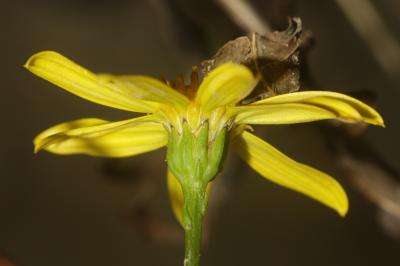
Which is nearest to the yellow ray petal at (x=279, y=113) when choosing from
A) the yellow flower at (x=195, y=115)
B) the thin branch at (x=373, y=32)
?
the yellow flower at (x=195, y=115)

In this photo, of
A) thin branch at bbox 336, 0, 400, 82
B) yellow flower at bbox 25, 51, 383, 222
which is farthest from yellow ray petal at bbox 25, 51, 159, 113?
thin branch at bbox 336, 0, 400, 82

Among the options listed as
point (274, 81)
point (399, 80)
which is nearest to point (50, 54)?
point (274, 81)

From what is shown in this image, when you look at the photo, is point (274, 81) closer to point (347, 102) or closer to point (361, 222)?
point (347, 102)

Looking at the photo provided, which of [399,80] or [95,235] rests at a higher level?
[399,80]

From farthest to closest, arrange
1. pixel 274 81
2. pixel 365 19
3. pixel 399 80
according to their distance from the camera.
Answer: pixel 399 80 < pixel 365 19 < pixel 274 81

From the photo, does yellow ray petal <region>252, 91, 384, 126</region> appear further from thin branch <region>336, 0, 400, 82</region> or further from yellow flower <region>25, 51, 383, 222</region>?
thin branch <region>336, 0, 400, 82</region>

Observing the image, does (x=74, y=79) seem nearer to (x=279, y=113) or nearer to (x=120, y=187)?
(x=279, y=113)

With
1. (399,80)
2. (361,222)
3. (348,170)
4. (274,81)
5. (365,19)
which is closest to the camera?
(274,81)

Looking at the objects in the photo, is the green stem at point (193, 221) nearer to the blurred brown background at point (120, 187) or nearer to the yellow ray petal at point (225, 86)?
the yellow ray petal at point (225, 86)
